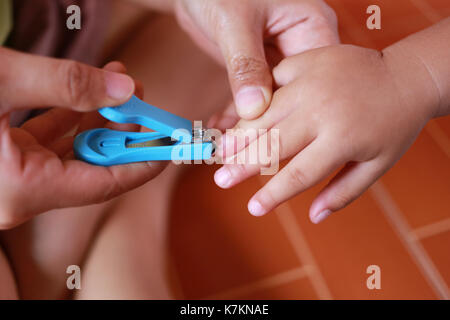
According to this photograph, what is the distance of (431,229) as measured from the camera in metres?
1.01

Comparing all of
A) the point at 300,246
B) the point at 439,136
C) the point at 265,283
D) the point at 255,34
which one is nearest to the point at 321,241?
the point at 300,246

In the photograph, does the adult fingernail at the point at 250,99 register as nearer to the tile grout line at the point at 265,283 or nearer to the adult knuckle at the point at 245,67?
the adult knuckle at the point at 245,67

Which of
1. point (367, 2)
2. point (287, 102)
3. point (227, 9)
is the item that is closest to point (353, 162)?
point (287, 102)

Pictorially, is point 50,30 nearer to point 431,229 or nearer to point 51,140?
point 51,140

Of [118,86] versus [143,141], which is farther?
[143,141]

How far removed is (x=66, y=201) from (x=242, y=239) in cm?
48

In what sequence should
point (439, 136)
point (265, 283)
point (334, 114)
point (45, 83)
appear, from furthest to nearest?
point (439, 136)
point (265, 283)
point (334, 114)
point (45, 83)

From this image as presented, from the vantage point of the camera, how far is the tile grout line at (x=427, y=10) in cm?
134

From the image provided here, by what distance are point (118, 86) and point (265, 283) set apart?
601 mm

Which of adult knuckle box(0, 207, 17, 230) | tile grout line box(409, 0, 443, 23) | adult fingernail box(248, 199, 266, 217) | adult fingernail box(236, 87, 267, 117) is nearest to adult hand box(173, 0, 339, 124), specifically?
adult fingernail box(236, 87, 267, 117)

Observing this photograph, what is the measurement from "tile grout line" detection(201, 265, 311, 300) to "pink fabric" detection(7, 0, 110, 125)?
0.55m

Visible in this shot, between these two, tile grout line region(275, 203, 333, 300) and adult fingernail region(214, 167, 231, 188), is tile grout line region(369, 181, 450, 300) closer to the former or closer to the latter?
tile grout line region(275, 203, 333, 300)

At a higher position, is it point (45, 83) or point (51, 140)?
point (51, 140)

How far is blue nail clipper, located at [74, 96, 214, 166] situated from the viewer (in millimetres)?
595
